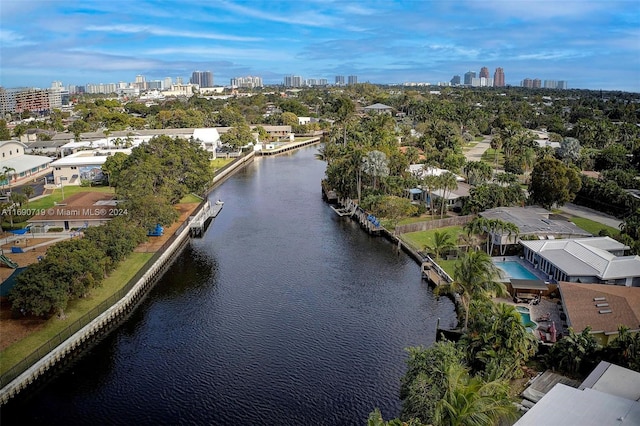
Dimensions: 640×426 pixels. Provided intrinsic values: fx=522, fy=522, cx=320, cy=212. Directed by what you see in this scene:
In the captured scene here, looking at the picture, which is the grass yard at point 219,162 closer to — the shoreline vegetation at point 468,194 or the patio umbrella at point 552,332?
the shoreline vegetation at point 468,194

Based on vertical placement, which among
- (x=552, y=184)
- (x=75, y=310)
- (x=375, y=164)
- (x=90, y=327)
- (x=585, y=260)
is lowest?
(x=90, y=327)

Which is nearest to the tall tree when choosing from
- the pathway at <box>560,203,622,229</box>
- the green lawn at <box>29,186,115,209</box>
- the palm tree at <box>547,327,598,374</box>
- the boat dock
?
the pathway at <box>560,203,622,229</box>

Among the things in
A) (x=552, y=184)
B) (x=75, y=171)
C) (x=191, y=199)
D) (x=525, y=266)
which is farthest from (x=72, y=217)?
(x=552, y=184)

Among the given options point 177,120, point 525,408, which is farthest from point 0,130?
point 525,408

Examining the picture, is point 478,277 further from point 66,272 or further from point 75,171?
point 75,171

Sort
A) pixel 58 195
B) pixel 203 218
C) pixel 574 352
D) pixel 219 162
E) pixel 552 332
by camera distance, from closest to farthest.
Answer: pixel 574 352 → pixel 552 332 → pixel 203 218 → pixel 58 195 → pixel 219 162

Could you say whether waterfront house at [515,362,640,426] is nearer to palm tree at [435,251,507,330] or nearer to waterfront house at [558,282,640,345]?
waterfront house at [558,282,640,345]
